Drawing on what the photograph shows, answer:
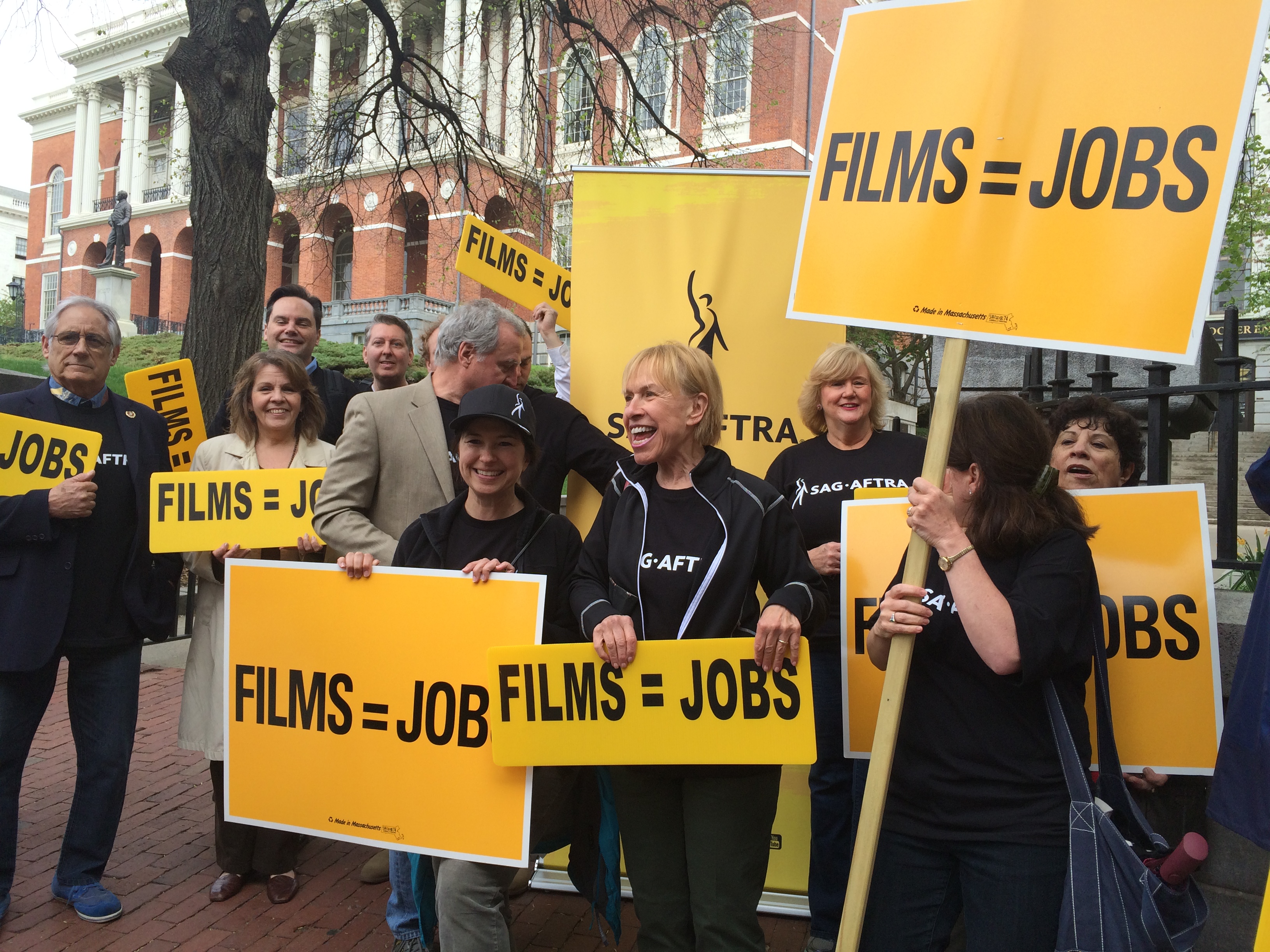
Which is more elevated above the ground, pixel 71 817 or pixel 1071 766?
pixel 1071 766

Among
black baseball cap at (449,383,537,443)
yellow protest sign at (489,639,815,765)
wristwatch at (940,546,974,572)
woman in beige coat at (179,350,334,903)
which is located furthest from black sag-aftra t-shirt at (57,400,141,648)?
wristwatch at (940,546,974,572)

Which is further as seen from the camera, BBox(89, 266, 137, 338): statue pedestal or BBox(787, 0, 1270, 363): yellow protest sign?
BBox(89, 266, 137, 338): statue pedestal

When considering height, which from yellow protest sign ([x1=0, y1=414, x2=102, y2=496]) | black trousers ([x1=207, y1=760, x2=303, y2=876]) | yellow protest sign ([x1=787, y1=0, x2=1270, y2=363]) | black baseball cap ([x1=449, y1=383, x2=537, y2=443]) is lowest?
black trousers ([x1=207, y1=760, x2=303, y2=876])

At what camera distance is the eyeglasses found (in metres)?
3.70

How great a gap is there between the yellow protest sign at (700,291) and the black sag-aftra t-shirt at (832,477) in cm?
53

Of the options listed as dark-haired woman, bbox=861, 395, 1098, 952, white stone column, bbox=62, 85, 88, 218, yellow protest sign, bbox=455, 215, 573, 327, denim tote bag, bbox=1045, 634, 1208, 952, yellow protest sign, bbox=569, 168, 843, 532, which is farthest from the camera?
white stone column, bbox=62, 85, 88, 218

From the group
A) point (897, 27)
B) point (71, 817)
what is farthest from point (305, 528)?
point (897, 27)

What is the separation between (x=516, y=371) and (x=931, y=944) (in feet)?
7.52

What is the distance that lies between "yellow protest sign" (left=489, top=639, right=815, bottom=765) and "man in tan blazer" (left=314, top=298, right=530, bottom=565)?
1.13 m

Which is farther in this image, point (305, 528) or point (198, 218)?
point (198, 218)

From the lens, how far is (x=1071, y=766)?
2.06m

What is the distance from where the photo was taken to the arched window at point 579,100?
35.4 feet

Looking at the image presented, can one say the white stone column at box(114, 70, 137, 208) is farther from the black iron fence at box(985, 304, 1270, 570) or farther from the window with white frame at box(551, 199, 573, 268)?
the black iron fence at box(985, 304, 1270, 570)

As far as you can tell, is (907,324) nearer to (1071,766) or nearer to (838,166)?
(838,166)
